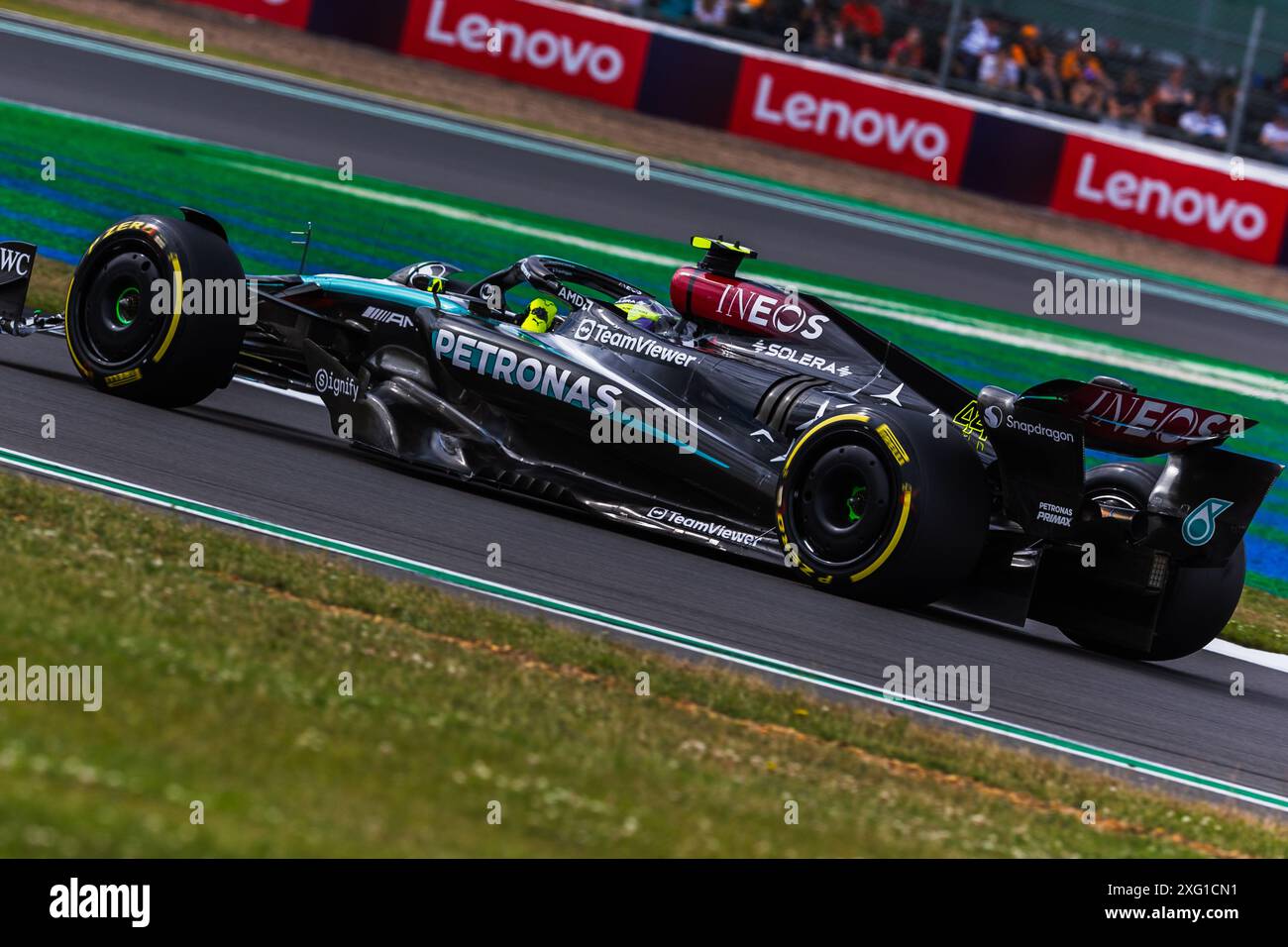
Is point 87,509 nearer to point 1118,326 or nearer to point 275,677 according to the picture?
point 275,677

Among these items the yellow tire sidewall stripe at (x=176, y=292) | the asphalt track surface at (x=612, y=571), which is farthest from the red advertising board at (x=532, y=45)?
the yellow tire sidewall stripe at (x=176, y=292)

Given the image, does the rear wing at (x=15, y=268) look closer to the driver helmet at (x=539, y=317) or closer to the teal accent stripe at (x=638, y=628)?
the teal accent stripe at (x=638, y=628)

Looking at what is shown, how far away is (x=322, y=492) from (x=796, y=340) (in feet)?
7.14

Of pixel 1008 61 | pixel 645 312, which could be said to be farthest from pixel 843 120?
pixel 645 312

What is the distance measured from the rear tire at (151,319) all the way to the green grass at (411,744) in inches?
77.4

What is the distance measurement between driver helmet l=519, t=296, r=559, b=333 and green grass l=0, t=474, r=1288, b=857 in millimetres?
2317

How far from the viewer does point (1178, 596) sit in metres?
7.58

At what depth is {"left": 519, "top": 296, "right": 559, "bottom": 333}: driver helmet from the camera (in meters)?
8.43

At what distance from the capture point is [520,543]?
745cm

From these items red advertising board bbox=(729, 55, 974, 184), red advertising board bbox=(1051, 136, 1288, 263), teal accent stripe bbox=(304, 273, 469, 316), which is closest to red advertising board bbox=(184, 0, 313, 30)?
red advertising board bbox=(729, 55, 974, 184)

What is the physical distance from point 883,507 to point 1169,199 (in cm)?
1741

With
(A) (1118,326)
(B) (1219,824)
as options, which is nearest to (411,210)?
(A) (1118,326)

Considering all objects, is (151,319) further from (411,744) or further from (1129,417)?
(411,744)

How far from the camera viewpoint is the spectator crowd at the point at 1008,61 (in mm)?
23734
